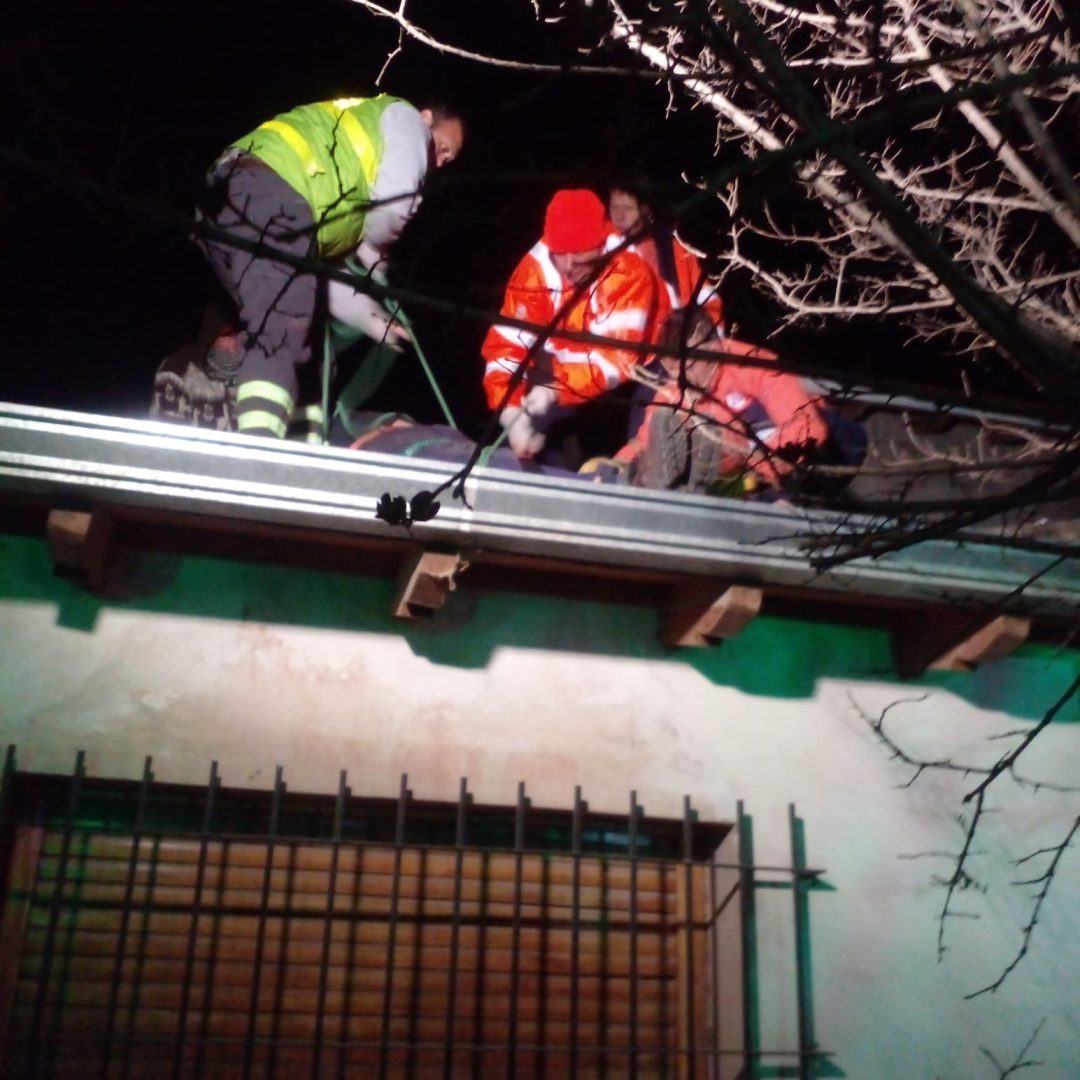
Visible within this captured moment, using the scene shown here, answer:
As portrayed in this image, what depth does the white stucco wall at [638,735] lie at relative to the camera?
177 inches

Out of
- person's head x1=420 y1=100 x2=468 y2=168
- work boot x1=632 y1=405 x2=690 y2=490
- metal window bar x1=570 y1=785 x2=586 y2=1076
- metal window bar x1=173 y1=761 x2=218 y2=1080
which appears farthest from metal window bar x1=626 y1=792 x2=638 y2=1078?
person's head x1=420 y1=100 x2=468 y2=168

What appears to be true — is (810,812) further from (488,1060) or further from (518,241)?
(518,241)

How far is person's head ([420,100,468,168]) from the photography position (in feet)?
18.3

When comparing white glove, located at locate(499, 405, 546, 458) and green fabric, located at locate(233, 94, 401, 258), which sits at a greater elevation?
green fabric, located at locate(233, 94, 401, 258)

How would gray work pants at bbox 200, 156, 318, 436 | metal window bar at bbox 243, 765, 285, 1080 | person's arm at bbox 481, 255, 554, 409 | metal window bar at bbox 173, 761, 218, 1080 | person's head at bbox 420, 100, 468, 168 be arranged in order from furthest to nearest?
person's head at bbox 420, 100, 468, 168
person's arm at bbox 481, 255, 554, 409
gray work pants at bbox 200, 156, 318, 436
metal window bar at bbox 243, 765, 285, 1080
metal window bar at bbox 173, 761, 218, 1080

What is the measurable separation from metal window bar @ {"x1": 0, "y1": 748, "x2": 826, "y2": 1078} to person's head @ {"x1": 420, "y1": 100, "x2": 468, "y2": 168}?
3172 millimetres

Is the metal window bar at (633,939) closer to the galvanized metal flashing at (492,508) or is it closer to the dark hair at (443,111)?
the galvanized metal flashing at (492,508)

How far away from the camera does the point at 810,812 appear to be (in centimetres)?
498

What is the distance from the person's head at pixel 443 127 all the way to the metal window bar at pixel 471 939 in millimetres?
3172

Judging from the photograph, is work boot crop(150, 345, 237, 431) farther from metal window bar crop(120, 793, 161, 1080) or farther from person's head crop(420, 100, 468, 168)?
metal window bar crop(120, 793, 161, 1080)

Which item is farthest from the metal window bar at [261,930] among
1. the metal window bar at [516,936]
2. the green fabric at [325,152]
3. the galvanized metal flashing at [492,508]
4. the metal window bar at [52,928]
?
the green fabric at [325,152]

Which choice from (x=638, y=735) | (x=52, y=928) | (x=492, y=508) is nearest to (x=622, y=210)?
(x=492, y=508)

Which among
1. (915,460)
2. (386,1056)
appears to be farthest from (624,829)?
(915,460)

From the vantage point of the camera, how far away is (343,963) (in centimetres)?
438
